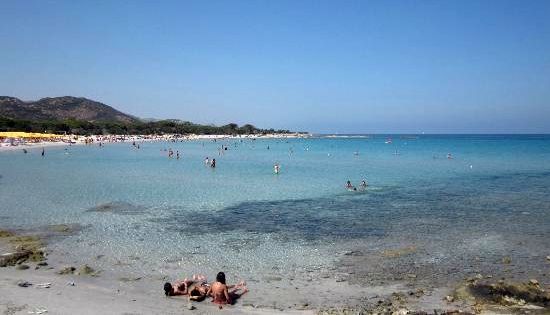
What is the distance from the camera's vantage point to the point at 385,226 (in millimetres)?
17188

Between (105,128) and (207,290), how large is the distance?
122 metres

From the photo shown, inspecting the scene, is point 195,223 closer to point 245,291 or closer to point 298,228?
point 298,228

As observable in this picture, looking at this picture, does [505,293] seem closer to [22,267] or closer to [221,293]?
[221,293]

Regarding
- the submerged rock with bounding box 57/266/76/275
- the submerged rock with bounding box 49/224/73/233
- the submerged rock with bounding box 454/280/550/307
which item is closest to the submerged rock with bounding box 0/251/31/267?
the submerged rock with bounding box 57/266/76/275

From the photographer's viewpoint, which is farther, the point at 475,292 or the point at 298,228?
the point at 298,228

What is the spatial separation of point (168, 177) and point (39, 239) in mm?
20629

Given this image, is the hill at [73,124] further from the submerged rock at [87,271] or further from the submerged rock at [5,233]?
the submerged rock at [87,271]

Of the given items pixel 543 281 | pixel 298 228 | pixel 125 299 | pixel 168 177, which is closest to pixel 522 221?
pixel 543 281

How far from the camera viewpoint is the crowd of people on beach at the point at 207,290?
927 centimetres

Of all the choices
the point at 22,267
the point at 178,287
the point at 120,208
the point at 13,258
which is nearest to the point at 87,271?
the point at 22,267

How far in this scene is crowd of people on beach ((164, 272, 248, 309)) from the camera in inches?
365

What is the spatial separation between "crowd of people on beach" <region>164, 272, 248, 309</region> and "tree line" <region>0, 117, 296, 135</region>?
8800 cm

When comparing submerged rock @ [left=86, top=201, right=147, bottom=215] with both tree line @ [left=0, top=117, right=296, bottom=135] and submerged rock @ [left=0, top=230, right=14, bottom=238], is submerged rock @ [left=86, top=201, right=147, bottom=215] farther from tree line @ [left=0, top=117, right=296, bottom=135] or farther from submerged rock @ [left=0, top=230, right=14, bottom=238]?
tree line @ [left=0, top=117, right=296, bottom=135]

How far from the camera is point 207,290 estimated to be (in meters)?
9.70
